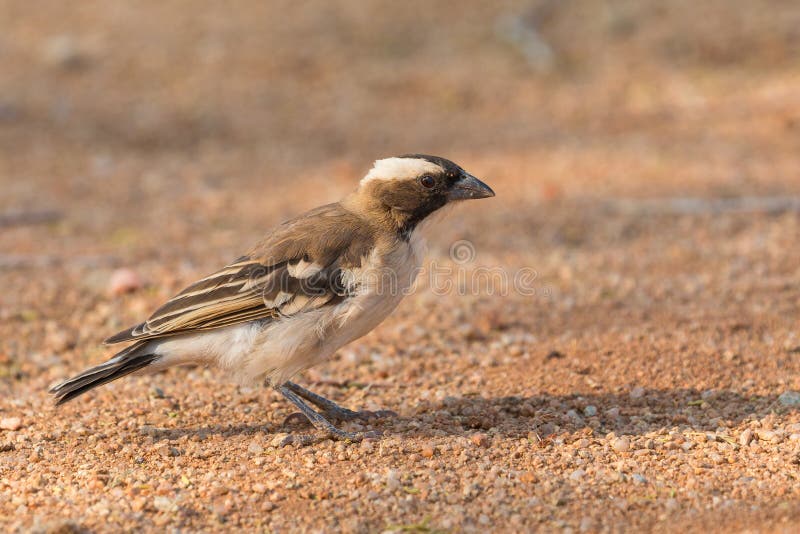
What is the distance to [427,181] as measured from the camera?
5801mm

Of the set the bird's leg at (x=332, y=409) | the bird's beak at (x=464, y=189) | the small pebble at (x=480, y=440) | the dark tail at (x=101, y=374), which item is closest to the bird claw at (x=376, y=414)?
the bird's leg at (x=332, y=409)

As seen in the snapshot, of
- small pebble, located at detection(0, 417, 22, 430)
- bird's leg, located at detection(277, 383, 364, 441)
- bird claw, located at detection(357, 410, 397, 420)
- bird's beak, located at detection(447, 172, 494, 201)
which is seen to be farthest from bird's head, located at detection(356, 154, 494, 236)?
small pebble, located at detection(0, 417, 22, 430)

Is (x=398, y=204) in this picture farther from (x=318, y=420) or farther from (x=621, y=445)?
(x=621, y=445)

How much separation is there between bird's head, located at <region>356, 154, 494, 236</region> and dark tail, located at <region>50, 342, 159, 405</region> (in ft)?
5.14

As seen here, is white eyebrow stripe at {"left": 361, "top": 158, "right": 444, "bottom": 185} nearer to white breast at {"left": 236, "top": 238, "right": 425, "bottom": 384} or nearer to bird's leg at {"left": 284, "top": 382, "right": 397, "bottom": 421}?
white breast at {"left": 236, "top": 238, "right": 425, "bottom": 384}

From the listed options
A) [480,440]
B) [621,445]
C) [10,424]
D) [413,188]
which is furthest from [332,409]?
[10,424]

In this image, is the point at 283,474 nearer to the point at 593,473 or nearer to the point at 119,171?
the point at 593,473

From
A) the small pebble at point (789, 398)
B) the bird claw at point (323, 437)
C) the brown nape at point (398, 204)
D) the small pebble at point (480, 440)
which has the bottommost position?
the small pebble at point (789, 398)

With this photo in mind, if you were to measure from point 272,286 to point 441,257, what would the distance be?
133 inches

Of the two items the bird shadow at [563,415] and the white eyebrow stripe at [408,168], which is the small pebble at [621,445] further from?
the white eyebrow stripe at [408,168]

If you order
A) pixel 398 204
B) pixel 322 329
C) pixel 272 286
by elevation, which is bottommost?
pixel 322 329

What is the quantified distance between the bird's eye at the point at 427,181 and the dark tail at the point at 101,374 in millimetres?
1822

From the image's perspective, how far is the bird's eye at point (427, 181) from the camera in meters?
5.80

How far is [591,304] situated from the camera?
7.24m
